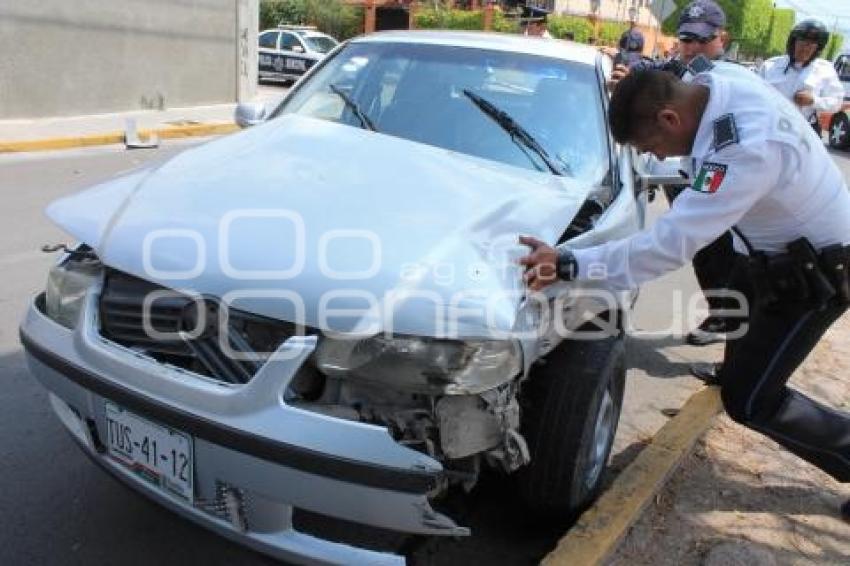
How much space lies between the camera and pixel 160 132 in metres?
12.3

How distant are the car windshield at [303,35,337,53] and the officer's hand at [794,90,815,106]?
18.4m

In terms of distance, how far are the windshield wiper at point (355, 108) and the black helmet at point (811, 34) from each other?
2979mm

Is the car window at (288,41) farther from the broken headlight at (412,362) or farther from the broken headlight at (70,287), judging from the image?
the broken headlight at (412,362)

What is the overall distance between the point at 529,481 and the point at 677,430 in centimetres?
117

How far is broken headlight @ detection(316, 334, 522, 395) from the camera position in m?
2.13

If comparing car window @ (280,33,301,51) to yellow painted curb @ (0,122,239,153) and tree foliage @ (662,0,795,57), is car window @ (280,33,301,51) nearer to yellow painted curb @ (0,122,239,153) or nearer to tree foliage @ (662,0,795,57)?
yellow painted curb @ (0,122,239,153)

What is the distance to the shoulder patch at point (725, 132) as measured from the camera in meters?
2.42

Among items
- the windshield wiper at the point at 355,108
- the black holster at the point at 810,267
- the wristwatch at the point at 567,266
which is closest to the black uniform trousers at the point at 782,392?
the black holster at the point at 810,267

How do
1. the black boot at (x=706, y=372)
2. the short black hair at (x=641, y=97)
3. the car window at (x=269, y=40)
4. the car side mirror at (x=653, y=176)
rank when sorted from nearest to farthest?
the short black hair at (x=641, y=97) < the car side mirror at (x=653, y=176) < the black boot at (x=706, y=372) < the car window at (x=269, y=40)

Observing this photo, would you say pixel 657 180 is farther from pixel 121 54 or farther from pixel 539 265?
pixel 121 54

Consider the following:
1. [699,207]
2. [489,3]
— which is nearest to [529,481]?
[699,207]

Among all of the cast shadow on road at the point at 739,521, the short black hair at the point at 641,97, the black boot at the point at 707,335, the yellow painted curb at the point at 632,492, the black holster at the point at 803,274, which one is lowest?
the black boot at the point at 707,335

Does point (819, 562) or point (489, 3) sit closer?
point (819, 562)

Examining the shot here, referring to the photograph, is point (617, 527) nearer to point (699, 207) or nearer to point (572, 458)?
point (572, 458)
